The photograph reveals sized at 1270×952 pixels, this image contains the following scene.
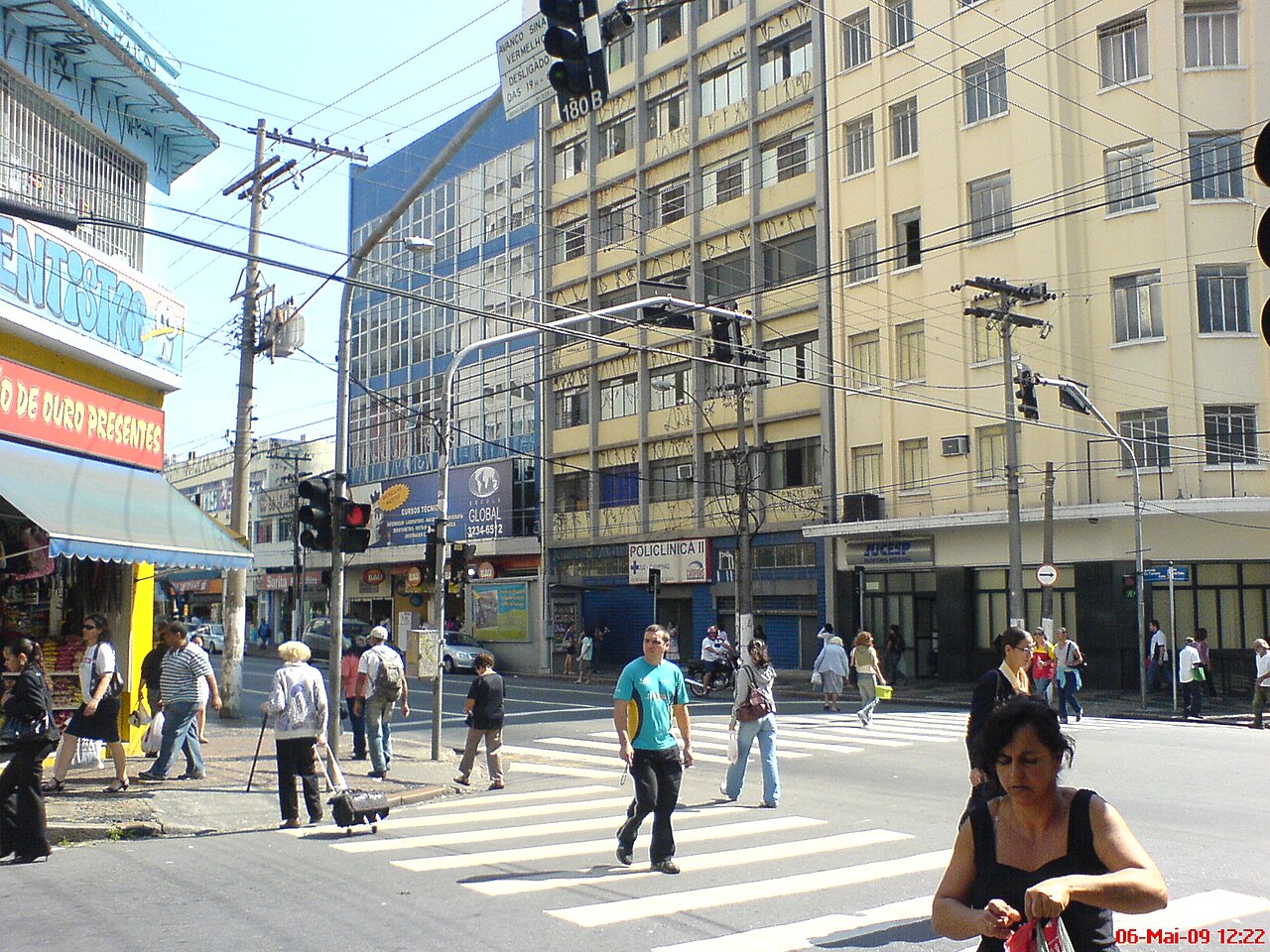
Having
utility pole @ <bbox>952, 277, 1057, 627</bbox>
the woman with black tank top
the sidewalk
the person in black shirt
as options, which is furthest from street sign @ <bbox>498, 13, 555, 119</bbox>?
utility pole @ <bbox>952, 277, 1057, 627</bbox>

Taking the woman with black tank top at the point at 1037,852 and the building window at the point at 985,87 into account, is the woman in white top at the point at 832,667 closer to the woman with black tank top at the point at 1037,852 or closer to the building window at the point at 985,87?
the building window at the point at 985,87

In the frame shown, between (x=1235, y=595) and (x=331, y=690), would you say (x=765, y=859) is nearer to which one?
(x=331, y=690)

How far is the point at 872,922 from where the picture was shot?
24.8 ft

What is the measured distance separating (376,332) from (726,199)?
22585 mm

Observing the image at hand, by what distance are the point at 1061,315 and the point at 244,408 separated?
774 inches

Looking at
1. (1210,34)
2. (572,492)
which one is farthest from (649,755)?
(572,492)

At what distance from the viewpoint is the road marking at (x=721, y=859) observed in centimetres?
862

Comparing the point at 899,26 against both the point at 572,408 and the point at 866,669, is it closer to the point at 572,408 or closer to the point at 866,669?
the point at 572,408

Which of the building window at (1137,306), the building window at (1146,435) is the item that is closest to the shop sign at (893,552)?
the building window at (1146,435)

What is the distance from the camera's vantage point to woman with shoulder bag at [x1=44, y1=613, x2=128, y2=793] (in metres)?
12.4

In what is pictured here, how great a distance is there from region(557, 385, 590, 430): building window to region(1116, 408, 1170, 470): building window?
2073 cm

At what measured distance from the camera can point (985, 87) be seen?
3231 cm

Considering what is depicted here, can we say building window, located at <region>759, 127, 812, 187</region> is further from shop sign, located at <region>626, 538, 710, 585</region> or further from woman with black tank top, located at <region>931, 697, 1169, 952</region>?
woman with black tank top, located at <region>931, 697, 1169, 952</region>

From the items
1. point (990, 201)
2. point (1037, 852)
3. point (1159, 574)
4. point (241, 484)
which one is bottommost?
point (1037, 852)
